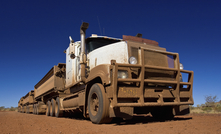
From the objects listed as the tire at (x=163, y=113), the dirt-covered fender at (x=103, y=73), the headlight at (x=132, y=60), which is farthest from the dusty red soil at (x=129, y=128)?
the headlight at (x=132, y=60)

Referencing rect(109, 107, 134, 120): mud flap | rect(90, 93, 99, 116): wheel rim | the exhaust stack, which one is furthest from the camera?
the exhaust stack

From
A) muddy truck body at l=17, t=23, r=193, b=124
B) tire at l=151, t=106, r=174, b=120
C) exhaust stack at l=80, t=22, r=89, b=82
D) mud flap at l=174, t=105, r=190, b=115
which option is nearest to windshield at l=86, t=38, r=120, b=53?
muddy truck body at l=17, t=23, r=193, b=124

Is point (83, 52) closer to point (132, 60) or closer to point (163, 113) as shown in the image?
point (132, 60)

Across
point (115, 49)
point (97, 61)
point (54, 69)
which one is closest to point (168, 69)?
point (115, 49)

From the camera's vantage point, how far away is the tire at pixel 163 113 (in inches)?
231

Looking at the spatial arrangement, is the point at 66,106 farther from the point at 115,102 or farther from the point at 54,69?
the point at 115,102

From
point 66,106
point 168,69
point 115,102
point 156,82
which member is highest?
point 168,69

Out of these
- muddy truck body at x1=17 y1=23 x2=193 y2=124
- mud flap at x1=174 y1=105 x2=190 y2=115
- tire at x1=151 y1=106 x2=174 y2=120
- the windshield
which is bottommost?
tire at x1=151 y1=106 x2=174 y2=120

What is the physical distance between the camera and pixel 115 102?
4.11 meters

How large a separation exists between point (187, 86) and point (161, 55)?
3.99 feet

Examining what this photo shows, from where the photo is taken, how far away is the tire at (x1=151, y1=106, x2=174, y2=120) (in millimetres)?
5859

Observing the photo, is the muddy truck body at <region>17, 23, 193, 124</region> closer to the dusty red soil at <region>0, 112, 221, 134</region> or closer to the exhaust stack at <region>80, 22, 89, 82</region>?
the exhaust stack at <region>80, 22, 89, 82</region>

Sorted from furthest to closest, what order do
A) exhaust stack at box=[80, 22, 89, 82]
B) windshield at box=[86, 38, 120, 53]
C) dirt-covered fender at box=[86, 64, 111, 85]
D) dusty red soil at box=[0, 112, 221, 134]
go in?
windshield at box=[86, 38, 120, 53], exhaust stack at box=[80, 22, 89, 82], dirt-covered fender at box=[86, 64, 111, 85], dusty red soil at box=[0, 112, 221, 134]

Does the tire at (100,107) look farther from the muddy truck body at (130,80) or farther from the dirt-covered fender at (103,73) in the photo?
the dirt-covered fender at (103,73)
